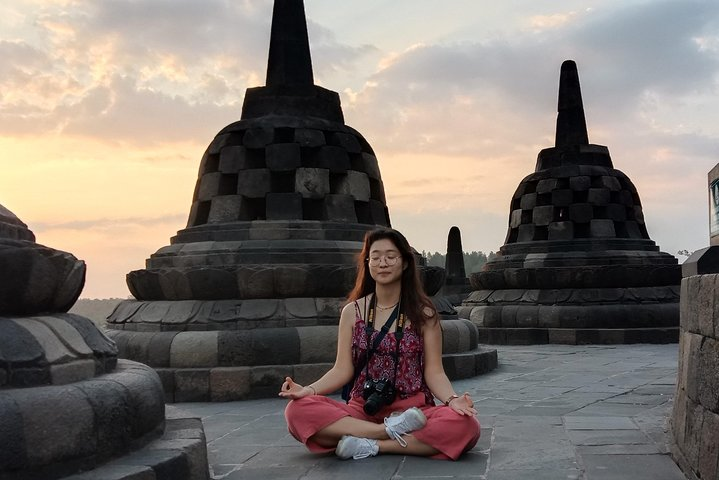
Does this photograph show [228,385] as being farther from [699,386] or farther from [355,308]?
[699,386]

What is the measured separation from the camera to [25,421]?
10.7ft

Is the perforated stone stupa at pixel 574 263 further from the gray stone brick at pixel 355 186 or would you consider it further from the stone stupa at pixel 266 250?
the gray stone brick at pixel 355 186

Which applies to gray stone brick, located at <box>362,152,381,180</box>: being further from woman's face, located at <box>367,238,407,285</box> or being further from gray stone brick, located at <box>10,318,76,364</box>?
gray stone brick, located at <box>10,318,76,364</box>

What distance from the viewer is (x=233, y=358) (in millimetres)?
7938

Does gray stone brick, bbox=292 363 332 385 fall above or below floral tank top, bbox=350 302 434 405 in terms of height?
below

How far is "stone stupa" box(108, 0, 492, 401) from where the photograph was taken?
26.2 ft

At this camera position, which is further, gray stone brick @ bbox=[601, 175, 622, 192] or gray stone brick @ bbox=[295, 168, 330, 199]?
gray stone brick @ bbox=[601, 175, 622, 192]

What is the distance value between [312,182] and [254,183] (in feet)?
2.34

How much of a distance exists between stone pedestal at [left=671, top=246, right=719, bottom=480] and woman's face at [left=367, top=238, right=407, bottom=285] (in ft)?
5.42

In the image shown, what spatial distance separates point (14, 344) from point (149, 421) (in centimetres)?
83

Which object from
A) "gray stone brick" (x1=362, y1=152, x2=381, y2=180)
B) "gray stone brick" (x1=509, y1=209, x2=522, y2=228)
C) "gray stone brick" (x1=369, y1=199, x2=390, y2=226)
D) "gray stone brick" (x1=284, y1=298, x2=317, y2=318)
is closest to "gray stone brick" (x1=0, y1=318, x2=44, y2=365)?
"gray stone brick" (x1=284, y1=298, x2=317, y2=318)

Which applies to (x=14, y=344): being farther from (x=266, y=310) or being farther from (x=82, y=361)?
(x=266, y=310)

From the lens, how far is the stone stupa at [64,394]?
331 cm

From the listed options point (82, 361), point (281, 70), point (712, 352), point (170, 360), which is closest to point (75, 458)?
point (82, 361)
